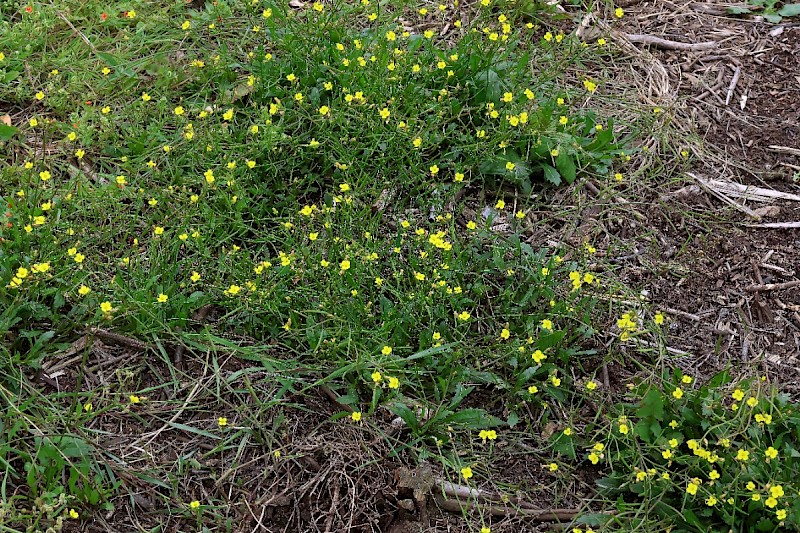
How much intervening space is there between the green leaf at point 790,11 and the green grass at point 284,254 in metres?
1.30

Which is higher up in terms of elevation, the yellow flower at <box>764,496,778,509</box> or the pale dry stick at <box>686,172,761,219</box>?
the pale dry stick at <box>686,172,761,219</box>

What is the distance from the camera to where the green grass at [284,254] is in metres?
2.69

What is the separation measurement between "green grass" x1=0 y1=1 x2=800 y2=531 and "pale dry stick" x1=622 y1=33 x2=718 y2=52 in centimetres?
44

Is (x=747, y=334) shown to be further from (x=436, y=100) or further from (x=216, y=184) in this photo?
(x=216, y=184)

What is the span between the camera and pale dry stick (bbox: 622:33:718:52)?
169 inches

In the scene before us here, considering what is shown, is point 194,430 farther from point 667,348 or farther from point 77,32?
point 77,32

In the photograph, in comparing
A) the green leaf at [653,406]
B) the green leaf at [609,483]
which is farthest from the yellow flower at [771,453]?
the green leaf at [609,483]

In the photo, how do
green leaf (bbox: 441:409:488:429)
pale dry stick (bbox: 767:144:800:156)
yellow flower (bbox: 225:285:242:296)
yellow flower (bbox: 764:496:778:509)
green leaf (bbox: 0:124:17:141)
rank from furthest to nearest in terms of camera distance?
1. pale dry stick (bbox: 767:144:800:156)
2. green leaf (bbox: 0:124:17:141)
3. yellow flower (bbox: 225:285:242:296)
4. green leaf (bbox: 441:409:488:429)
5. yellow flower (bbox: 764:496:778:509)

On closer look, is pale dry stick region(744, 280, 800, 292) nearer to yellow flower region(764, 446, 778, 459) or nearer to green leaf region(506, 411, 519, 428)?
yellow flower region(764, 446, 778, 459)

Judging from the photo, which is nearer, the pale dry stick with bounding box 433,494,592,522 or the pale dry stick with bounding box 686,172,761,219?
the pale dry stick with bounding box 433,494,592,522

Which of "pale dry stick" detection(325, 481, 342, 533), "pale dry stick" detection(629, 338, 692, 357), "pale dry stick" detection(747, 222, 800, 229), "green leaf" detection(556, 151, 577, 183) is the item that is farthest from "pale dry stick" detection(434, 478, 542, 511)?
"pale dry stick" detection(747, 222, 800, 229)

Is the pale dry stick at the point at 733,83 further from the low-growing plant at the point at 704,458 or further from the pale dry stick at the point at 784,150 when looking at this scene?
the low-growing plant at the point at 704,458

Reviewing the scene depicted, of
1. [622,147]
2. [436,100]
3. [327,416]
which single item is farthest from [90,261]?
[622,147]

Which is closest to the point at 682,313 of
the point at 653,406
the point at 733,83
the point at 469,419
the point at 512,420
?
the point at 653,406
